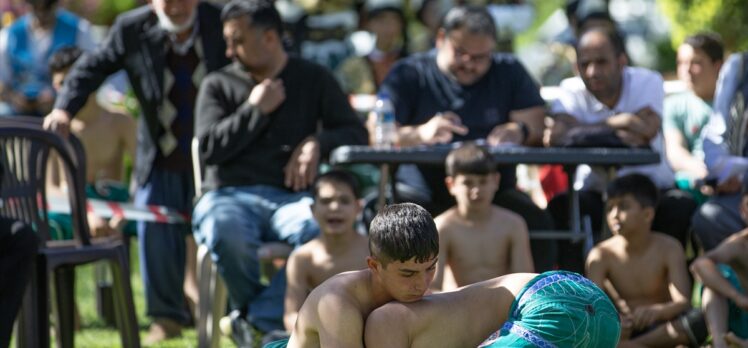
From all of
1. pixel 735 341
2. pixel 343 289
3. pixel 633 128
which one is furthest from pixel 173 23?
pixel 343 289

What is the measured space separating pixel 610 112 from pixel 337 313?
314 centimetres

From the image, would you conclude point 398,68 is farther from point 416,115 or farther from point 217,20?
point 217,20

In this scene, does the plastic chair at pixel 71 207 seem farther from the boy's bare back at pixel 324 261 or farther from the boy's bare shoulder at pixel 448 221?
the boy's bare shoulder at pixel 448 221

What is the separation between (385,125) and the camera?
23.1 ft

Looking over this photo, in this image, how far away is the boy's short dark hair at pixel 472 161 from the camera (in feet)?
20.6

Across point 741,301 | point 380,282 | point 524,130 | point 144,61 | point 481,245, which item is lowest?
point 741,301

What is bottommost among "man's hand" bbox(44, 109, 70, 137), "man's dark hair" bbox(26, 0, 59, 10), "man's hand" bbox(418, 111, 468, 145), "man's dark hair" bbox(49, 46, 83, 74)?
"man's hand" bbox(418, 111, 468, 145)

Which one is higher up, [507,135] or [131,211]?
[507,135]

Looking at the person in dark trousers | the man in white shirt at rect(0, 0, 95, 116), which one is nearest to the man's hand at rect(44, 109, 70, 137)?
the person in dark trousers

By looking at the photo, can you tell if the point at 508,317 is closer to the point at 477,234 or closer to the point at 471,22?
the point at 477,234

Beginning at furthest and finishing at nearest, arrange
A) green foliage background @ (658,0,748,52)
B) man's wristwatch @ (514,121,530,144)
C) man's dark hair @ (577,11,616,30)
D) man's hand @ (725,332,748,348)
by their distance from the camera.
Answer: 1. green foliage background @ (658,0,748,52)
2. man's dark hair @ (577,11,616,30)
3. man's wristwatch @ (514,121,530,144)
4. man's hand @ (725,332,748,348)

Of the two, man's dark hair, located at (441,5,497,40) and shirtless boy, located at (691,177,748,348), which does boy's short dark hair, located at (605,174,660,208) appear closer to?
shirtless boy, located at (691,177,748,348)

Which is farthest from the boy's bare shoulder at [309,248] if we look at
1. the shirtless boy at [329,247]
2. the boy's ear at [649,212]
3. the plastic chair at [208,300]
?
the boy's ear at [649,212]

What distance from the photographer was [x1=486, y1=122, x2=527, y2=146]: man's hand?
22.6ft
